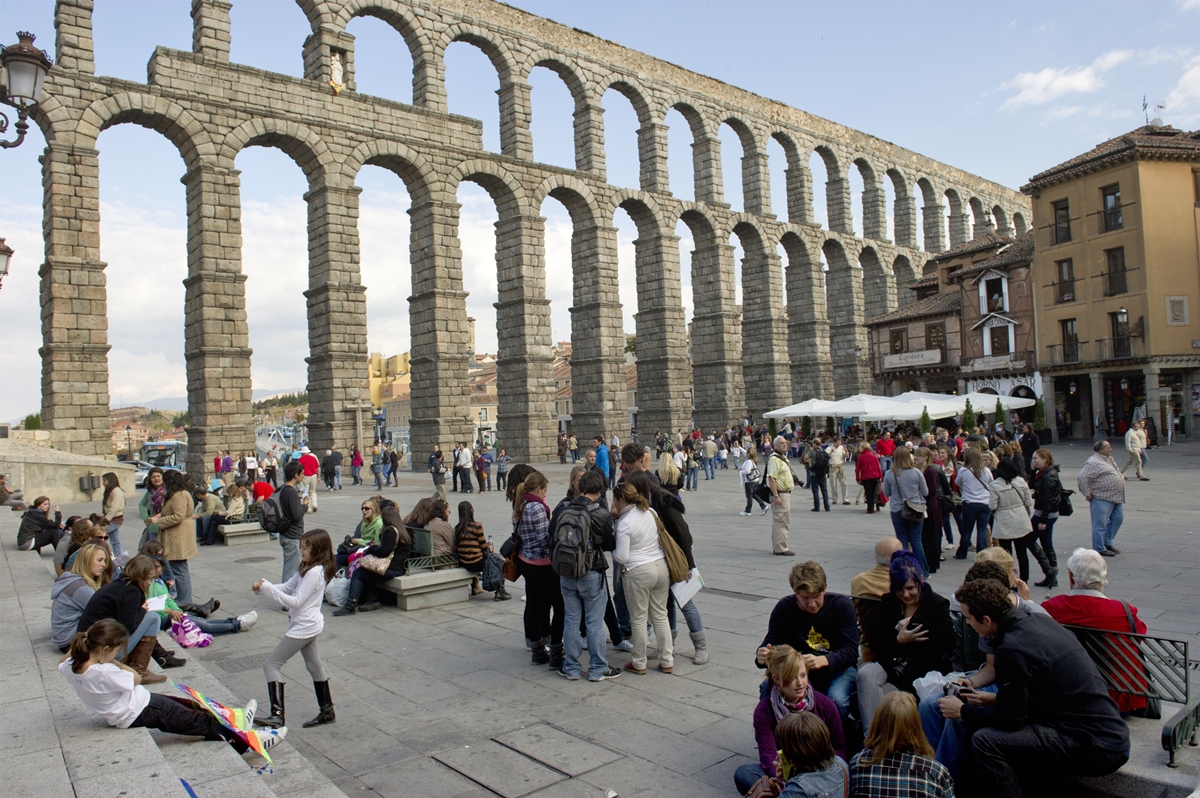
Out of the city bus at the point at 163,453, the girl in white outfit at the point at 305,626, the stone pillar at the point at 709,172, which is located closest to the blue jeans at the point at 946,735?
the girl in white outfit at the point at 305,626

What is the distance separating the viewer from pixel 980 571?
4.23m

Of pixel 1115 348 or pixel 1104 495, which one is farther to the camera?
pixel 1115 348

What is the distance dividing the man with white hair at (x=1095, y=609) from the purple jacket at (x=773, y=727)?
1.52 meters

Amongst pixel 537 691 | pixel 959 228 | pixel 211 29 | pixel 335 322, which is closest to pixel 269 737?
pixel 537 691

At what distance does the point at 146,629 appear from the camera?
5.58 metres

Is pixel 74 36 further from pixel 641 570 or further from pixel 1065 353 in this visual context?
pixel 1065 353

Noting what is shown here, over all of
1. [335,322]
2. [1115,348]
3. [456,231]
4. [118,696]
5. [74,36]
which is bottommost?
[118,696]

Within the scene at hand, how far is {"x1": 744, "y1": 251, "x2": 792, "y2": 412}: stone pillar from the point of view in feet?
136

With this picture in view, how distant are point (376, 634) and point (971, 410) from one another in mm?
24040

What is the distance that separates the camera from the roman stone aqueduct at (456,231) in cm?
2320

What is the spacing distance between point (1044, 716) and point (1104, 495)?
763 centimetres

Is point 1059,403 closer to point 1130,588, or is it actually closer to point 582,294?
point 582,294

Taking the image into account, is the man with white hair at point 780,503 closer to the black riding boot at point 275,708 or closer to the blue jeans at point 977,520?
the blue jeans at point 977,520

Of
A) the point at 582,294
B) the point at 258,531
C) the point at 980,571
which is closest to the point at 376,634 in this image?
the point at 980,571
